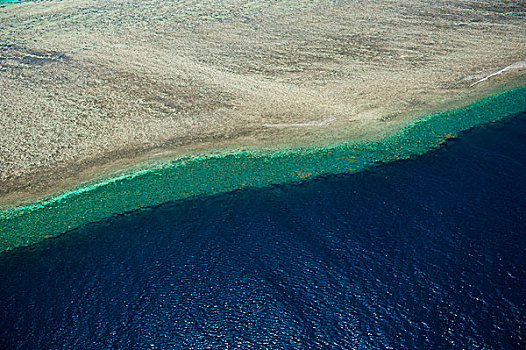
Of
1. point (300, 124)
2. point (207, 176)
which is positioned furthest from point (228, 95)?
point (207, 176)

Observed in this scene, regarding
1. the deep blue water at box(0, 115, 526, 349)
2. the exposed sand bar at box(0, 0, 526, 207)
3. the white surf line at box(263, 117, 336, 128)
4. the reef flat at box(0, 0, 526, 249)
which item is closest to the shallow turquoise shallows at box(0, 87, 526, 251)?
the reef flat at box(0, 0, 526, 249)

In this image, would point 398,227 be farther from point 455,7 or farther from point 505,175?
point 455,7

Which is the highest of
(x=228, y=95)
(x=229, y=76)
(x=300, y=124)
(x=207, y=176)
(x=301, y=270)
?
(x=229, y=76)

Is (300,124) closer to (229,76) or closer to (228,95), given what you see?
(228,95)

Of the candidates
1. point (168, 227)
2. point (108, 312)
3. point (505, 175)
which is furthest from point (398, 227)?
point (108, 312)

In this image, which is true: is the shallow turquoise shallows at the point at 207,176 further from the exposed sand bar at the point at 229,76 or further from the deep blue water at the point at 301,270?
the exposed sand bar at the point at 229,76
